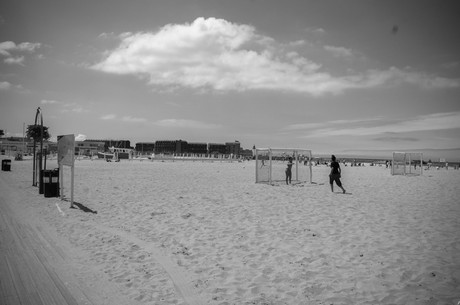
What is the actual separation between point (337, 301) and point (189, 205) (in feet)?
24.4

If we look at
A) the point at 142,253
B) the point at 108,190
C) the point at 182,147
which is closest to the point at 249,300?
the point at 142,253

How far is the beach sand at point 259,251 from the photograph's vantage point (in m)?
4.43

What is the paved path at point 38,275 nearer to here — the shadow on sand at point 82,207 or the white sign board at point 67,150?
the shadow on sand at point 82,207

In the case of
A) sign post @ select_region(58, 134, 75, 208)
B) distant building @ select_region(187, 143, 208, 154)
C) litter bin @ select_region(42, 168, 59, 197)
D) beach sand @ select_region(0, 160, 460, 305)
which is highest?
distant building @ select_region(187, 143, 208, 154)

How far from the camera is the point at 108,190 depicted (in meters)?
14.8

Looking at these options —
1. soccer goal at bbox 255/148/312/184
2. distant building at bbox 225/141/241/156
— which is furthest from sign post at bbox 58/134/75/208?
distant building at bbox 225/141/241/156

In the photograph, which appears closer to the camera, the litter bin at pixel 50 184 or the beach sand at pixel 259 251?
the beach sand at pixel 259 251

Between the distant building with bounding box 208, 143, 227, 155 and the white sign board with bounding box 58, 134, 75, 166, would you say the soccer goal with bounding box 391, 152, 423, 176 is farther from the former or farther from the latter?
the distant building with bounding box 208, 143, 227, 155

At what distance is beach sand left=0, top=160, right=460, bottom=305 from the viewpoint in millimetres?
4426

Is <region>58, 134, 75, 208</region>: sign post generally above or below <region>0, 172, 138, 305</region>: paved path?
above

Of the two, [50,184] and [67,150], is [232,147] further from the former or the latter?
[67,150]

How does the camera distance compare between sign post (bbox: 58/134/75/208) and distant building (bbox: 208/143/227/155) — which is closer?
sign post (bbox: 58/134/75/208)

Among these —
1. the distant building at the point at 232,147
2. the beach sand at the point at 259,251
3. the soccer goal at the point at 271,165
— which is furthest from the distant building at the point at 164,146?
the beach sand at the point at 259,251

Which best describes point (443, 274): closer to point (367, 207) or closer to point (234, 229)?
point (234, 229)
